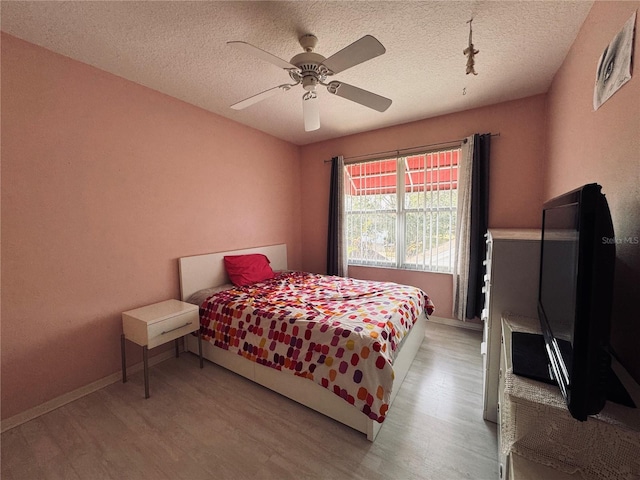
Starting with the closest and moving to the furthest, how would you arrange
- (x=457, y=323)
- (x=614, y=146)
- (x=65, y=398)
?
(x=614, y=146) < (x=65, y=398) < (x=457, y=323)

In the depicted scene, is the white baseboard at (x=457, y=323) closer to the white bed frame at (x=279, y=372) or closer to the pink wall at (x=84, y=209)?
the white bed frame at (x=279, y=372)

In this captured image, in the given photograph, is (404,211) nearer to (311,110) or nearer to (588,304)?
(311,110)

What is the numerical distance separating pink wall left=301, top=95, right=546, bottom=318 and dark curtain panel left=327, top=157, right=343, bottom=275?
0.25 meters

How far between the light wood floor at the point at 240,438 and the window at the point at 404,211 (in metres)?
1.59

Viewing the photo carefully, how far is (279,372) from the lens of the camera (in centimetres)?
197

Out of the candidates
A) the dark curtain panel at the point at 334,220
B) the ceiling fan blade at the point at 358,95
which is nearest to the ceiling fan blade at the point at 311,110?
the ceiling fan blade at the point at 358,95

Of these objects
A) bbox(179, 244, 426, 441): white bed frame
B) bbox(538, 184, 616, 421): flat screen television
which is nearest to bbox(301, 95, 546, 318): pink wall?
bbox(179, 244, 426, 441): white bed frame

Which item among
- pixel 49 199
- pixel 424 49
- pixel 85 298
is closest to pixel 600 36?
pixel 424 49

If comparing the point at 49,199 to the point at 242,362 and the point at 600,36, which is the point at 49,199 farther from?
the point at 600,36

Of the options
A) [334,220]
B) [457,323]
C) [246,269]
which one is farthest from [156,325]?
[457,323]

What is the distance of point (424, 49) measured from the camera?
1.89 m

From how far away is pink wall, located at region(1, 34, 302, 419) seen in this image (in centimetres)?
173

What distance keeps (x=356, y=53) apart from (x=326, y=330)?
169cm

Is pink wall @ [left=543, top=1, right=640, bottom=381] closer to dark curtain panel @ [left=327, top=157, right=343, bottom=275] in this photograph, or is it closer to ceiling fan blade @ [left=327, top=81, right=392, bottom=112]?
ceiling fan blade @ [left=327, top=81, right=392, bottom=112]
